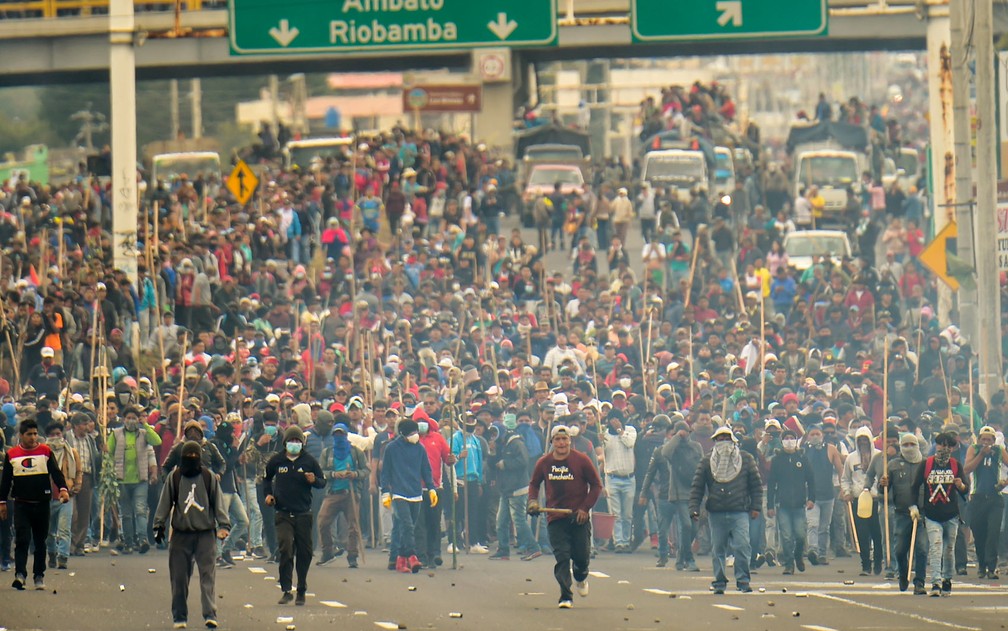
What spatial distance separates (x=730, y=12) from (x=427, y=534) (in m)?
8.40

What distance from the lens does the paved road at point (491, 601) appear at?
666 inches

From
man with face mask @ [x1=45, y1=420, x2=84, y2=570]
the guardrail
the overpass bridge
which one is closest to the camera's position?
man with face mask @ [x1=45, y1=420, x2=84, y2=570]

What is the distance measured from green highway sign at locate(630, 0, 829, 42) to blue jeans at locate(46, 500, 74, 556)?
→ 32.1ft

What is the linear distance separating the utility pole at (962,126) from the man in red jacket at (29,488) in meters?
11.9

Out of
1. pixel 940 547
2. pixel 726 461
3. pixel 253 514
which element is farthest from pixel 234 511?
pixel 940 547

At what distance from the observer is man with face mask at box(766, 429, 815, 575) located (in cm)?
2202

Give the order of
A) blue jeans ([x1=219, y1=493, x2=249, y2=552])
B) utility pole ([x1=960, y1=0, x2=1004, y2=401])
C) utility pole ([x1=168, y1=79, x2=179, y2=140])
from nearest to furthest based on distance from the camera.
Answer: blue jeans ([x1=219, y1=493, x2=249, y2=552]), utility pole ([x1=960, y1=0, x2=1004, y2=401]), utility pole ([x1=168, y1=79, x2=179, y2=140])

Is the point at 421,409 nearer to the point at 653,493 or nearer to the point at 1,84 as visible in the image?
the point at 653,493

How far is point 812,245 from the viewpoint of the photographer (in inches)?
1647

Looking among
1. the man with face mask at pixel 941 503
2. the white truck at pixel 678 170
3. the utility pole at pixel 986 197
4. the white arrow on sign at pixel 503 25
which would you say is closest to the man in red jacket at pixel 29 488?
the man with face mask at pixel 941 503

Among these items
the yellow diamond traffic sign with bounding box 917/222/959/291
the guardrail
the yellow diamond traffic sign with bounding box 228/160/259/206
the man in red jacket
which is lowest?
the man in red jacket

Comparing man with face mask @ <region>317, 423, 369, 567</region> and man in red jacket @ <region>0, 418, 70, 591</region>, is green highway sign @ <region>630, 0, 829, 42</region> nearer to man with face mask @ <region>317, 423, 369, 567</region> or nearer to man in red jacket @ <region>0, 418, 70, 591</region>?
man with face mask @ <region>317, 423, 369, 567</region>

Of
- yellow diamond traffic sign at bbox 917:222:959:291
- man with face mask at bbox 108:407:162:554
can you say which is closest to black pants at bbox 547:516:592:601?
man with face mask at bbox 108:407:162:554

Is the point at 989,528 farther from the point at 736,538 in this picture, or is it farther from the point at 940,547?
the point at 736,538
